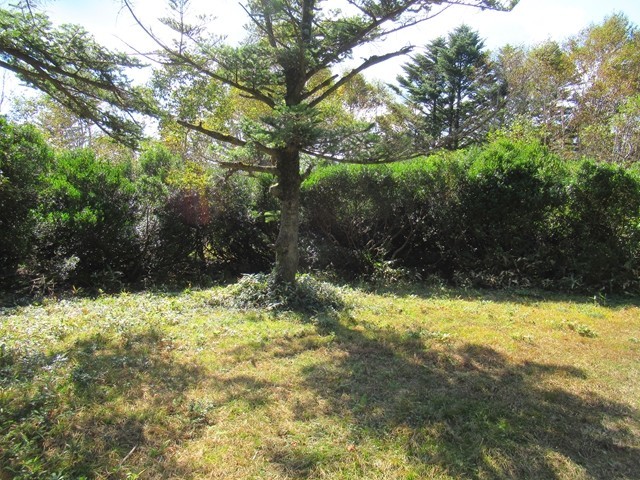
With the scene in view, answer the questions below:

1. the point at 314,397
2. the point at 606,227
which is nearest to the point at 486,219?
the point at 606,227

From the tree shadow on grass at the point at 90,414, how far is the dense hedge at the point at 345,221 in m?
3.76

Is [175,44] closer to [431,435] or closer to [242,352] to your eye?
[242,352]

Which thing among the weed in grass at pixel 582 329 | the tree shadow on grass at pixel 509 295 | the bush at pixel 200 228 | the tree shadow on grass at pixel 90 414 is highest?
the bush at pixel 200 228

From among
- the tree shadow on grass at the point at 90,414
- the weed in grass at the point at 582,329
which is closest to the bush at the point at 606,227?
the weed in grass at the point at 582,329

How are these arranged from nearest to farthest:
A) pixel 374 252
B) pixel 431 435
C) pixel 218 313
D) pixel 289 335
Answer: pixel 431 435, pixel 289 335, pixel 218 313, pixel 374 252

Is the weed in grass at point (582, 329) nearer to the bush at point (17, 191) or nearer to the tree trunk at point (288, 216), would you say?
the tree trunk at point (288, 216)

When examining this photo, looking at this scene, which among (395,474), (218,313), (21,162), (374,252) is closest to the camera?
(395,474)

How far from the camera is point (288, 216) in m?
6.31

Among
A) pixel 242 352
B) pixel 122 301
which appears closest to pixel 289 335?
pixel 242 352

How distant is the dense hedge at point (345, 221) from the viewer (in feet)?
Result: 24.0

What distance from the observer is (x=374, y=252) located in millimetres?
8961

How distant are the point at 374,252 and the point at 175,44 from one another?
17.6 feet

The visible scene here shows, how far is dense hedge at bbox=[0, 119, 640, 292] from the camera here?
730cm

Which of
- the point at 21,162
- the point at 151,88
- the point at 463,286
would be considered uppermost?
the point at 151,88
